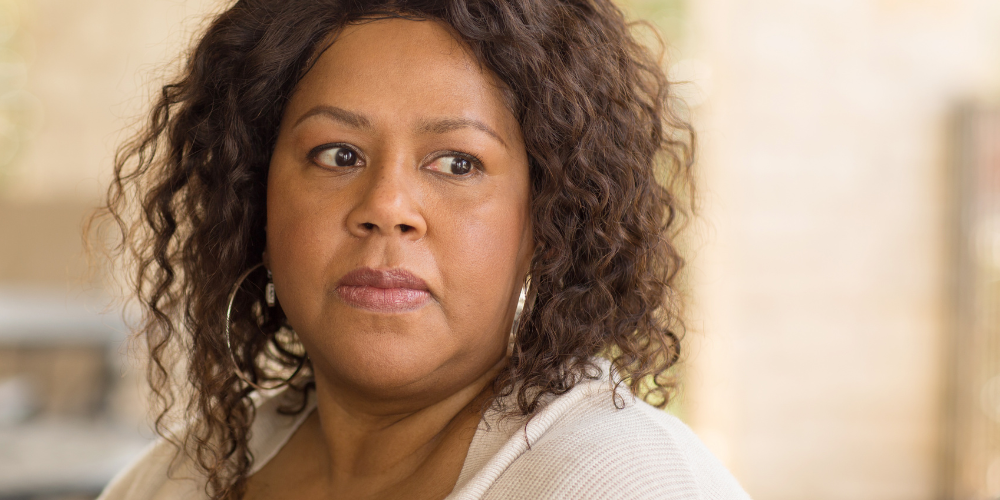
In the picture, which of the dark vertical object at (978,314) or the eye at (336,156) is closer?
the eye at (336,156)

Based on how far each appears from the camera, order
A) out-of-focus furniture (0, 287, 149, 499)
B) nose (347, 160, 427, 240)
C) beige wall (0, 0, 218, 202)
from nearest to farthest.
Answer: nose (347, 160, 427, 240)
out-of-focus furniture (0, 287, 149, 499)
beige wall (0, 0, 218, 202)

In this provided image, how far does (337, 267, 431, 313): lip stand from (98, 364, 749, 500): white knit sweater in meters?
0.15

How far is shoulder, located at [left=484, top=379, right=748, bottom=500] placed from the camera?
2.51 feet

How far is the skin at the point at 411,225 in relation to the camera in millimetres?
912

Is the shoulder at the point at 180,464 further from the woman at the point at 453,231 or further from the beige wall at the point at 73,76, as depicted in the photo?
the beige wall at the point at 73,76

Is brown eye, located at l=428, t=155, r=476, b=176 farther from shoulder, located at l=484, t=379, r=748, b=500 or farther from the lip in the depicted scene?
shoulder, located at l=484, t=379, r=748, b=500

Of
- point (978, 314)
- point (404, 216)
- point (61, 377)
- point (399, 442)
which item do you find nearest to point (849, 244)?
point (978, 314)

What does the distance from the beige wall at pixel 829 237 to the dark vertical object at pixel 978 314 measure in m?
0.11

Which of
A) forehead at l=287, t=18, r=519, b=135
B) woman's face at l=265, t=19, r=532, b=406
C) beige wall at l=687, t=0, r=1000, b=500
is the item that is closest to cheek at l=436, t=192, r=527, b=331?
woman's face at l=265, t=19, r=532, b=406

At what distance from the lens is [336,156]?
3.20 ft

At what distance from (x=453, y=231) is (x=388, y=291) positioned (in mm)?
94

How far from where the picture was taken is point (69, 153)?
3.66 meters

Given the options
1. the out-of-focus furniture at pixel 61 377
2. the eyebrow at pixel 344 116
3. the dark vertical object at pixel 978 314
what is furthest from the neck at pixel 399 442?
the dark vertical object at pixel 978 314

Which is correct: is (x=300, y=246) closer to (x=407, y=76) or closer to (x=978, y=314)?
(x=407, y=76)
